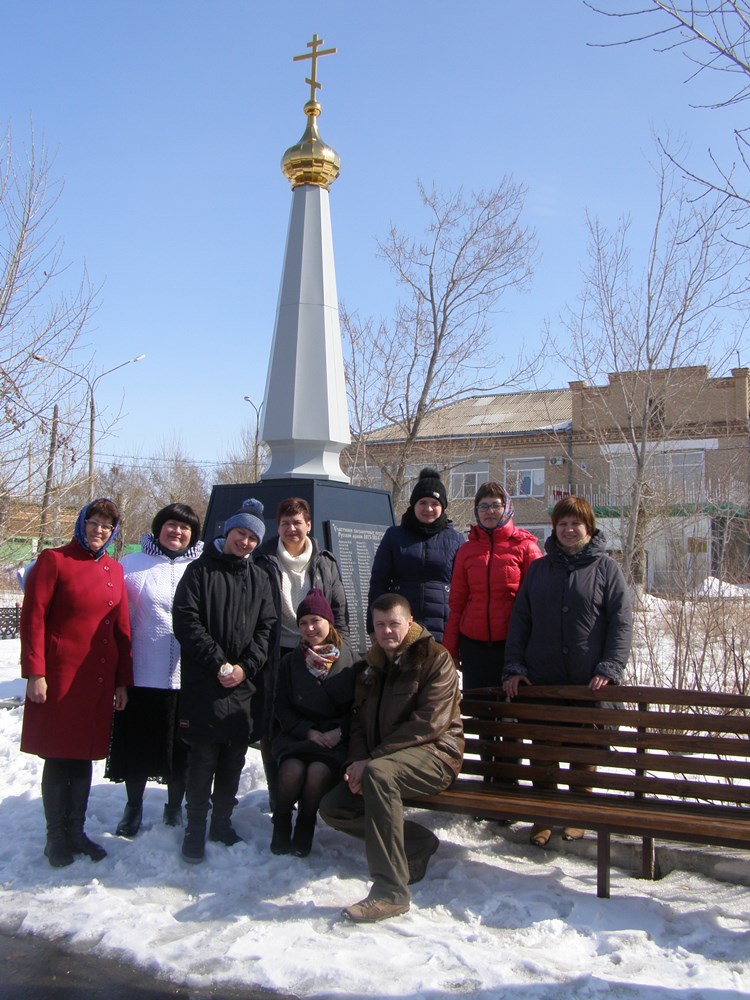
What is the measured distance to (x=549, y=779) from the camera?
4312 mm

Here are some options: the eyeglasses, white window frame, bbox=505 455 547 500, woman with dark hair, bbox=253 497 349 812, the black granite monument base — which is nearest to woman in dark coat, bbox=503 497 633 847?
woman with dark hair, bbox=253 497 349 812

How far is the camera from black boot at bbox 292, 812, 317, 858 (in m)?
4.24

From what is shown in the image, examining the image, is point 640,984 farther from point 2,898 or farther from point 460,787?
A: point 2,898

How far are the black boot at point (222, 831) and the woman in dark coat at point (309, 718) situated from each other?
25 cm

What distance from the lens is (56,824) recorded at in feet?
13.8

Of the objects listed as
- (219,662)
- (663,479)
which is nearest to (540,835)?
(219,662)

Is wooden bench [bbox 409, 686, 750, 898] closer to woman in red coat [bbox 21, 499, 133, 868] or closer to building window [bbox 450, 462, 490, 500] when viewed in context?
woman in red coat [bbox 21, 499, 133, 868]

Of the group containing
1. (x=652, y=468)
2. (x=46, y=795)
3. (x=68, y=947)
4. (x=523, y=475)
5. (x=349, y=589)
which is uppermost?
(x=523, y=475)

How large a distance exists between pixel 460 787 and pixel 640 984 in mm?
1428

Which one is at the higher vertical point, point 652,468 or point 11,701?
point 652,468

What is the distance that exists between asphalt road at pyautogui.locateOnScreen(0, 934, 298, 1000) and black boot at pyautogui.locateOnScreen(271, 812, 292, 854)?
1.07 m

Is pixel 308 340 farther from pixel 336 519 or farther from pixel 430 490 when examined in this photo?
pixel 430 490

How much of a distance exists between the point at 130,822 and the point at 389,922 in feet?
5.48

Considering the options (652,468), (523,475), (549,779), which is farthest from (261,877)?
(523,475)
